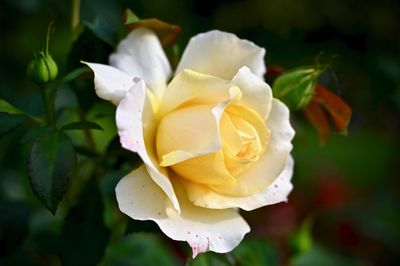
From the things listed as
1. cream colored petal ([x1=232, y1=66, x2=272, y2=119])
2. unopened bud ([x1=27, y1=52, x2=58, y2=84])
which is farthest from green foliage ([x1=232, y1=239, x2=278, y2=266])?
unopened bud ([x1=27, y1=52, x2=58, y2=84])

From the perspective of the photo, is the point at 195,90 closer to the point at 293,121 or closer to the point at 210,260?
the point at 210,260

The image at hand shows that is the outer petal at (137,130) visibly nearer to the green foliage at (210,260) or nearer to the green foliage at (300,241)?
the green foliage at (210,260)

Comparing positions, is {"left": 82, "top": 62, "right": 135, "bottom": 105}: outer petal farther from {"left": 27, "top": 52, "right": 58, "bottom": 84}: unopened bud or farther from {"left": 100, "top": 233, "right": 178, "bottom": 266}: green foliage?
{"left": 100, "top": 233, "right": 178, "bottom": 266}: green foliage

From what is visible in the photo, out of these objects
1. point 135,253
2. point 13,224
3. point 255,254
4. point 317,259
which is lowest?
point 317,259

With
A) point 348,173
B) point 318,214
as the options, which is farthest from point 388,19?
point 348,173

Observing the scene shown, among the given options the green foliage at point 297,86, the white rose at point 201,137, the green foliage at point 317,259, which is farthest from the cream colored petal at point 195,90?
the green foliage at point 317,259

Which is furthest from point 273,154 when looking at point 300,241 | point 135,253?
point 135,253

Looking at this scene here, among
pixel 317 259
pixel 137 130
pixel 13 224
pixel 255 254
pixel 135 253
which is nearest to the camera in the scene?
pixel 137 130

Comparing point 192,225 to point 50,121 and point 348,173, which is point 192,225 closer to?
point 50,121
